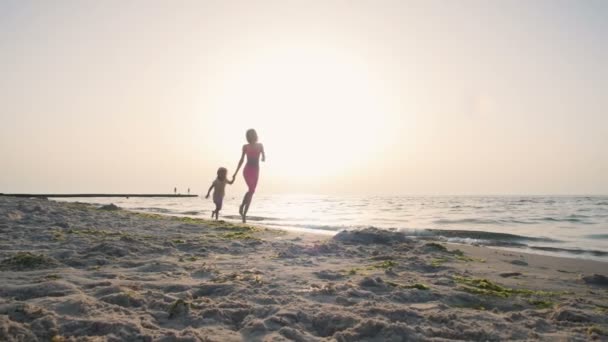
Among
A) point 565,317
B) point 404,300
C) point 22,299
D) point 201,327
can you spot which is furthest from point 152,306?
point 565,317

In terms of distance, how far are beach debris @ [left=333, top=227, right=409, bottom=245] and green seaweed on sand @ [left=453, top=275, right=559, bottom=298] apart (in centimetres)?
335

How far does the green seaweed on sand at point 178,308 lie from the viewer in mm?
2958

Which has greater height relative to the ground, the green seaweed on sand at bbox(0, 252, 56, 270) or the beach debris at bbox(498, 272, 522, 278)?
the green seaweed on sand at bbox(0, 252, 56, 270)

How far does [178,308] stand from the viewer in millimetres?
3020

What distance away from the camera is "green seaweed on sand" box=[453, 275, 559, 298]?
3.97m

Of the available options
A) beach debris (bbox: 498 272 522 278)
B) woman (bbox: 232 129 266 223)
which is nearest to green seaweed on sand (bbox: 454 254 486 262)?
beach debris (bbox: 498 272 522 278)

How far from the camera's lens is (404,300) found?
11.8ft

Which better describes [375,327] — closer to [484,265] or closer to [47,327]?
[47,327]

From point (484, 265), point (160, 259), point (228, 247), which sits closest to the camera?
point (160, 259)

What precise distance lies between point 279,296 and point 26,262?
9.57ft

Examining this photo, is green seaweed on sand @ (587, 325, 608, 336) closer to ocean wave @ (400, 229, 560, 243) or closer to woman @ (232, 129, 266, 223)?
ocean wave @ (400, 229, 560, 243)

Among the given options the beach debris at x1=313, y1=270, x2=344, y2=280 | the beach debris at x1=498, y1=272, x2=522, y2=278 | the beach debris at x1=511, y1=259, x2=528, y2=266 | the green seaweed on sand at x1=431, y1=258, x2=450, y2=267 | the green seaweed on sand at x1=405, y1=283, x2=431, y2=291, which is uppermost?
the green seaweed on sand at x1=405, y1=283, x2=431, y2=291

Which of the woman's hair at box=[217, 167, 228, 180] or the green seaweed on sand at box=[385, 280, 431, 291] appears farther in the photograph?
the woman's hair at box=[217, 167, 228, 180]

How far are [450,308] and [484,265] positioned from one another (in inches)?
116
